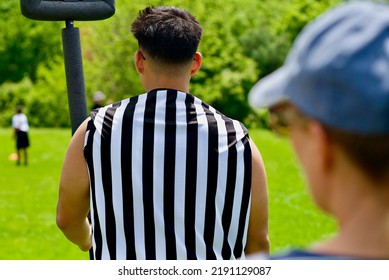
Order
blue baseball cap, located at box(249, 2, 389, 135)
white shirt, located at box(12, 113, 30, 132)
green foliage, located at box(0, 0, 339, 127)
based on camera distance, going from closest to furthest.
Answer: blue baseball cap, located at box(249, 2, 389, 135), white shirt, located at box(12, 113, 30, 132), green foliage, located at box(0, 0, 339, 127)

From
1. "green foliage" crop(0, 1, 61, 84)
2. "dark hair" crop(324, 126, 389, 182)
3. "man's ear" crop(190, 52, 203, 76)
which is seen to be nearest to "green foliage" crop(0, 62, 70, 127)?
"green foliage" crop(0, 1, 61, 84)

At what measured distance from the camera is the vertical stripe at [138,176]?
2.76 meters

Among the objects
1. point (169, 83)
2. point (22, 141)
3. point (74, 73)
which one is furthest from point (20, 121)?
point (169, 83)

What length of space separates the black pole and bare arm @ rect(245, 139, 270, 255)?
0.82 m

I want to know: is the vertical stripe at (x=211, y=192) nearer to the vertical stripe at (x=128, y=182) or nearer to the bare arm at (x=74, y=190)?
the vertical stripe at (x=128, y=182)

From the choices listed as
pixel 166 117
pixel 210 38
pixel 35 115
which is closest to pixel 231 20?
pixel 210 38

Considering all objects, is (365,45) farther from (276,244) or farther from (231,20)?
(231,20)

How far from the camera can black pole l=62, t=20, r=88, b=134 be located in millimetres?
3350

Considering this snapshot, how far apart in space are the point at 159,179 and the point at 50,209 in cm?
1122

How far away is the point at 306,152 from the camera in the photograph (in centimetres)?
130

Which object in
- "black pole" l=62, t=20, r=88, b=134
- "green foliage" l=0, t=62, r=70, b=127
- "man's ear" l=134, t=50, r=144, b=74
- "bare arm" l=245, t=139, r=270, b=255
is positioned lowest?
"green foliage" l=0, t=62, r=70, b=127

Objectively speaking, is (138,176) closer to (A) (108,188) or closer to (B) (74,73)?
(A) (108,188)

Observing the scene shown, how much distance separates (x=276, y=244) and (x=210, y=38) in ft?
91.3

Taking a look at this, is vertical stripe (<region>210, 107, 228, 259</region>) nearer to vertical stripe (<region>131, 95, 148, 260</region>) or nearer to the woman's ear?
vertical stripe (<region>131, 95, 148, 260</region>)
